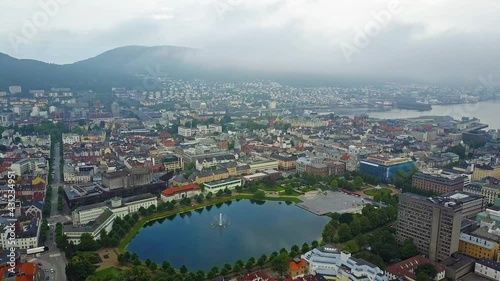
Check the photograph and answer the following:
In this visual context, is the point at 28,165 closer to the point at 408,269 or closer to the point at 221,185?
the point at 221,185

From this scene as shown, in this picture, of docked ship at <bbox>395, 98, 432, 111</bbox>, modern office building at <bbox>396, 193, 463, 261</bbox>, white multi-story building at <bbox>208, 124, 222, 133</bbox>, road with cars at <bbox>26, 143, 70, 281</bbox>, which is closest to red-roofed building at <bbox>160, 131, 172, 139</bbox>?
white multi-story building at <bbox>208, 124, 222, 133</bbox>

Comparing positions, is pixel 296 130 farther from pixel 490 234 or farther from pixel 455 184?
pixel 490 234

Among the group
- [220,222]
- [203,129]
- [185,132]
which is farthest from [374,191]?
[203,129]

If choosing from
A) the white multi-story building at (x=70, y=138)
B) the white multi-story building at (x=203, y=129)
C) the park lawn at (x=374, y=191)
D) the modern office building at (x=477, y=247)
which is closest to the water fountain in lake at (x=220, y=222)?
the park lawn at (x=374, y=191)

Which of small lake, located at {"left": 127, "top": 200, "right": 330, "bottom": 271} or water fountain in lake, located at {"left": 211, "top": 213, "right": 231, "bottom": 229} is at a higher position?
water fountain in lake, located at {"left": 211, "top": 213, "right": 231, "bottom": 229}

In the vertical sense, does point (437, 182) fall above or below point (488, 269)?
above

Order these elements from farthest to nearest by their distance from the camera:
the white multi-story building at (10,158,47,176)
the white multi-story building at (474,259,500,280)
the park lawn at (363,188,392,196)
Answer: the white multi-story building at (10,158,47,176)
the park lawn at (363,188,392,196)
the white multi-story building at (474,259,500,280)

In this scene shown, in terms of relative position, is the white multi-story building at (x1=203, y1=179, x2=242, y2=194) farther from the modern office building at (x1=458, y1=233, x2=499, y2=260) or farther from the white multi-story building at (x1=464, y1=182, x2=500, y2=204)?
the white multi-story building at (x1=464, y1=182, x2=500, y2=204)

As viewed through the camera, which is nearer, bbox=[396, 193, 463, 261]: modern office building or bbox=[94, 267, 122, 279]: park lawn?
bbox=[94, 267, 122, 279]: park lawn
